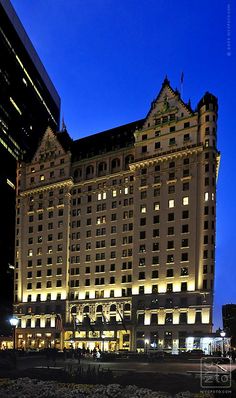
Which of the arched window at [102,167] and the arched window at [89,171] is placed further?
the arched window at [89,171]

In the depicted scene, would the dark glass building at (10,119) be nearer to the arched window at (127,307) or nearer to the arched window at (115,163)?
the arched window at (115,163)

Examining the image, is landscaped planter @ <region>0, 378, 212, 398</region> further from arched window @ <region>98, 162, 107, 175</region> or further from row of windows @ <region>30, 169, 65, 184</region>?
row of windows @ <region>30, 169, 65, 184</region>

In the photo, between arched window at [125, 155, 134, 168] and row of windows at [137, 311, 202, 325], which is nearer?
row of windows at [137, 311, 202, 325]

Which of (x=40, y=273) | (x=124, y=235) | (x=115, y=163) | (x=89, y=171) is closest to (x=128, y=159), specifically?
(x=115, y=163)

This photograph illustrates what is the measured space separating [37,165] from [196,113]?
57051mm

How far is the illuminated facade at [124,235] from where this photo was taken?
119 m

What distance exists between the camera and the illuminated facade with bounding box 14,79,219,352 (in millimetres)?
119125

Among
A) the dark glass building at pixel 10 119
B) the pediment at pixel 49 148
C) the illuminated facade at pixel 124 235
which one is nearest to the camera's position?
the illuminated facade at pixel 124 235

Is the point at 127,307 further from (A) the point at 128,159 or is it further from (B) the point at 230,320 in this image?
(A) the point at 128,159

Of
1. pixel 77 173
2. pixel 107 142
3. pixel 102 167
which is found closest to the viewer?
pixel 102 167

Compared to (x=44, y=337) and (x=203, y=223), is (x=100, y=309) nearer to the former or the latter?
(x=44, y=337)

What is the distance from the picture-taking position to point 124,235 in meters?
134

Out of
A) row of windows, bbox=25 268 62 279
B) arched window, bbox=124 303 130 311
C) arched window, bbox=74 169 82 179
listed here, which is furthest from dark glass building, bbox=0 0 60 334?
arched window, bbox=124 303 130 311

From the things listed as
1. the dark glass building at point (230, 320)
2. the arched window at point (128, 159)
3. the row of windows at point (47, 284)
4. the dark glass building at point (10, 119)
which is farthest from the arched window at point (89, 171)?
the dark glass building at point (230, 320)
